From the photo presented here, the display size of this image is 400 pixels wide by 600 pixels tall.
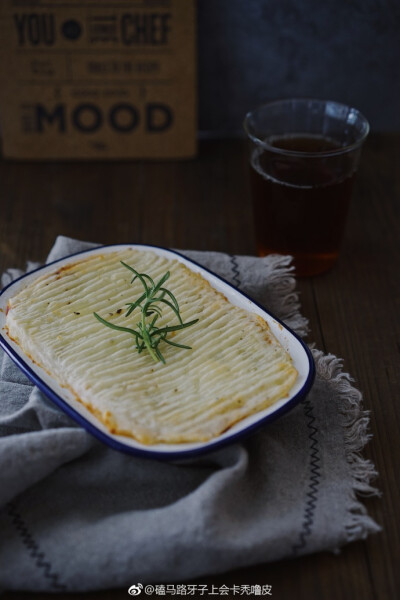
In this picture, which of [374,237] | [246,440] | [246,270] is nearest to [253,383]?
[246,440]

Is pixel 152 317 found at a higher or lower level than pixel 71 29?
lower

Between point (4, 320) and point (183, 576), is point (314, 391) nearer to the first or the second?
point (183, 576)

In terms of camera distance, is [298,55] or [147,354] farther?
[298,55]

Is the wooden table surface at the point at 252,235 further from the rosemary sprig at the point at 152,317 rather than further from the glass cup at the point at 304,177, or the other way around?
the rosemary sprig at the point at 152,317

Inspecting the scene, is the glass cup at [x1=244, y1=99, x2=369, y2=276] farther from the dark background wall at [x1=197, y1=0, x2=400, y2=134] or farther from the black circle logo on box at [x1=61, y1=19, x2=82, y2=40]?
the black circle logo on box at [x1=61, y1=19, x2=82, y2=40]

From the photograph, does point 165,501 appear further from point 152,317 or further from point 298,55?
point 298,55

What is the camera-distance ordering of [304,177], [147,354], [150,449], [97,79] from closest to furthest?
[150,449] → [147,354] → [304,177] → [97,79]

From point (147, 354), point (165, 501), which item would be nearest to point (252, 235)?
point (147, 354)

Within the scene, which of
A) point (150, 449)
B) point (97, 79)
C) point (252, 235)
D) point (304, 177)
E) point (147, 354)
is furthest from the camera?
point (97, 79)
